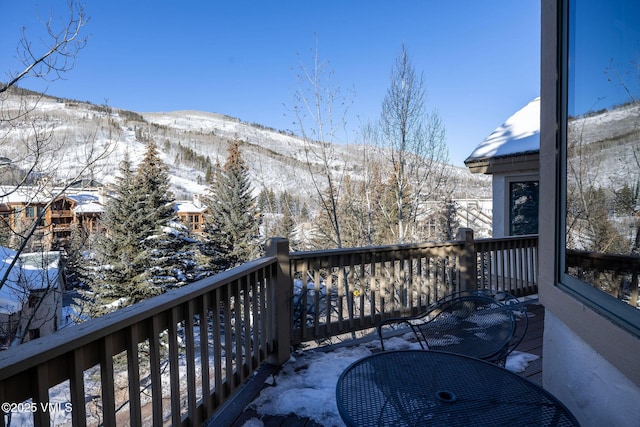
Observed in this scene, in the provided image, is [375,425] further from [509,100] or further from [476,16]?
[476,16]

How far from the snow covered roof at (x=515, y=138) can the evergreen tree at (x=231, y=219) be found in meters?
13.9

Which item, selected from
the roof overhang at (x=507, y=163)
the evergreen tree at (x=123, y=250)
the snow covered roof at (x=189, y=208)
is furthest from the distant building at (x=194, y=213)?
the roof overhang at (x=507, y=163)

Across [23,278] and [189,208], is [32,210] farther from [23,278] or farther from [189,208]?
[189,208]

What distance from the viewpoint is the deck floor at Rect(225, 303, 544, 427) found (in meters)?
2.12

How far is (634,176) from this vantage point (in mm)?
1283

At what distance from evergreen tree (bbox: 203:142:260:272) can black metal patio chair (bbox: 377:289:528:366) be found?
54.6 ft

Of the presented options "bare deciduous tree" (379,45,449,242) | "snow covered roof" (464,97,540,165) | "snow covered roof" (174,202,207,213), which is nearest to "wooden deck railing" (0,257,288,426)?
"snow covered roof" (464,97,540,165)

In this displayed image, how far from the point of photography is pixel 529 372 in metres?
2.74

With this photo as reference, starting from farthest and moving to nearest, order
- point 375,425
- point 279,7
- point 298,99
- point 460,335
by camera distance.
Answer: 1. point 279,7
2. point 298,99
3. point 460,335
4. point 375,425

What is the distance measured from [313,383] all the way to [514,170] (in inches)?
213

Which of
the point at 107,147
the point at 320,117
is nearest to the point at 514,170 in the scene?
the point at 320,117

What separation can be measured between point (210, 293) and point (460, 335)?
5.40 ft

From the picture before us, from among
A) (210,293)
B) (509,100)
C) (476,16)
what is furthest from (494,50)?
(210,293)

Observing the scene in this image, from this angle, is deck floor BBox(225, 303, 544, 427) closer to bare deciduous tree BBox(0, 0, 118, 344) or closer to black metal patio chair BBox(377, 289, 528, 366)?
black metal patio chair BBox(377, 289, 528, 366)
